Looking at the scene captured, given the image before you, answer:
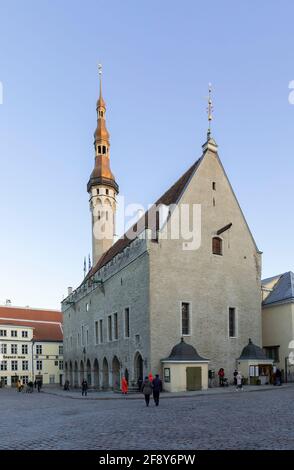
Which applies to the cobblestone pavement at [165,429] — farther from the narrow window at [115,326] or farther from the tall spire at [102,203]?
the tall spire at [102,203]

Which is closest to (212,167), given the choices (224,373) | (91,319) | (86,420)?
(224,373)

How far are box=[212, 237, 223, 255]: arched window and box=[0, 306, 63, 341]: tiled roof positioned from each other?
144 ft

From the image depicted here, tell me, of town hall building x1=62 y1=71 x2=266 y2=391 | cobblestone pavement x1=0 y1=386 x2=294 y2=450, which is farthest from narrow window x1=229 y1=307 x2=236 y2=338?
cobblestone pavement x1=0 y1=386 x2=294 y2=450

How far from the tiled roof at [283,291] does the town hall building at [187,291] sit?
233 centimetres

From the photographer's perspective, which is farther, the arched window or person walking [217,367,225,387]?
the arched window

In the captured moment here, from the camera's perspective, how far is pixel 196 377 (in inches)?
1129

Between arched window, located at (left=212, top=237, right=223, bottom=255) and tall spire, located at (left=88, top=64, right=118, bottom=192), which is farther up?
tall spire, located at (left=88, top=64, right=118, bottom=192)

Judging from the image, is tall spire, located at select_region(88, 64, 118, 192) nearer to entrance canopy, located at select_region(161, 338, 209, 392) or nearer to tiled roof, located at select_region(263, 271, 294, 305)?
tiled roof, located at select_region(263, 271, 294, 305)

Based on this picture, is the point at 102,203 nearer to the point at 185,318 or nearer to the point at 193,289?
the point at 193,289

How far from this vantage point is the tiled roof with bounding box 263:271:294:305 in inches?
1437

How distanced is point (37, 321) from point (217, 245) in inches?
1886

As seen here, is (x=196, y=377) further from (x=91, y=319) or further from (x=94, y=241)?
(x=94, y=241)

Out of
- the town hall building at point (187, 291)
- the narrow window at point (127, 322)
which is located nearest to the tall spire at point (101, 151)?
the town hall building at point (187, 291)
